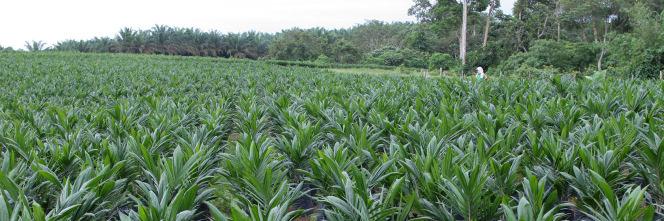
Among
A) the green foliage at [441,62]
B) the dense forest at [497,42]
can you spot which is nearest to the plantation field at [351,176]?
the dense forest at [497,42]

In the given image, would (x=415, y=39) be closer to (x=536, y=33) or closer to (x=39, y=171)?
(x=536, y=33)

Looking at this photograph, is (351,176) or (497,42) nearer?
(351,176)

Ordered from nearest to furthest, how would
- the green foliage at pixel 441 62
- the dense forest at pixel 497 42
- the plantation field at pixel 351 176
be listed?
A: the plantation field at pixel 351 176, the dense forest at pixel 497 42, the green foliage at pixel 441 62

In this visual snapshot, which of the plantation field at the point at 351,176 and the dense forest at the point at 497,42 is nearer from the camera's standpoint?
the plantation field at the point at 351,176

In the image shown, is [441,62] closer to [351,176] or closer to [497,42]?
[497,42]

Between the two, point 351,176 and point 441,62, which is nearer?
point 351,176

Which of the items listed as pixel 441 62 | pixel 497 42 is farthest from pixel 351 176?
pixel 497 42

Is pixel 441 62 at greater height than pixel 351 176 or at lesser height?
lesser

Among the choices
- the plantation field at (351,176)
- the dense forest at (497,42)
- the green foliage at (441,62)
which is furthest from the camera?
the green foliage at (441,62)

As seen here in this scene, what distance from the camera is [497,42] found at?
1585 inches

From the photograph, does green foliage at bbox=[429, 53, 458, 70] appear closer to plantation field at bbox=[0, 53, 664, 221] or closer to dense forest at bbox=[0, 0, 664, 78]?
dense forest at bbox=[0, 0, 664, 78]

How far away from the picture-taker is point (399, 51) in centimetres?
4931

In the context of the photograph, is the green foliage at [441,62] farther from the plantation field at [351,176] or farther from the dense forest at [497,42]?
the plantation field at [351,176]

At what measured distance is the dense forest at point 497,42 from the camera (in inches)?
1129
